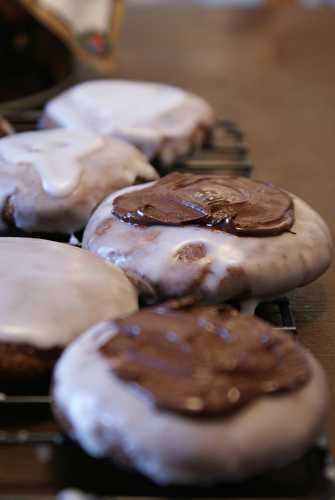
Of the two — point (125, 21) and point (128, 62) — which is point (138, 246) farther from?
point (125, 21)

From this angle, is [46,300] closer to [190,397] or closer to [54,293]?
[54,293]

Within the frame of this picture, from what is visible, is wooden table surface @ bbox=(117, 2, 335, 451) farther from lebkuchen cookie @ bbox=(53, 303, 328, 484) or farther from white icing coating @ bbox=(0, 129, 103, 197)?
white icing coating @ bbox=(0, 129, 103, 197)

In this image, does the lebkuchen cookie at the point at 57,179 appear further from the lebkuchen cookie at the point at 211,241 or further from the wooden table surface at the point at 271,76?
the wooden table surface at the point at 271,76

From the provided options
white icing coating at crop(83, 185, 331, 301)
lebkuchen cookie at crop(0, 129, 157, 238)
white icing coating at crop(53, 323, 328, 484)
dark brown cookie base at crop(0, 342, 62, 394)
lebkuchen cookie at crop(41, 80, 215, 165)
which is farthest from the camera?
lebkuchen cookie at crop(41, 80, 215, 165)

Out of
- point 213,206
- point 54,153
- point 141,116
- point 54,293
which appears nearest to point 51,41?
point 141,116

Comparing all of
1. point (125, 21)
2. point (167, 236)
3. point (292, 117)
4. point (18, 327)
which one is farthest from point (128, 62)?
point (18, 327)

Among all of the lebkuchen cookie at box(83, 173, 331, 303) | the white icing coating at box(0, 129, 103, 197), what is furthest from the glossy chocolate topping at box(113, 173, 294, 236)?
the white icing coating at box(0, 129, 103, 197)

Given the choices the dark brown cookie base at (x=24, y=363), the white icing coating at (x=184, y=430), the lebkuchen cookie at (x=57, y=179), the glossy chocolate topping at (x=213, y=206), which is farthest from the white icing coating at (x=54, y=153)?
the white icing coating at (x=184, y=430)
